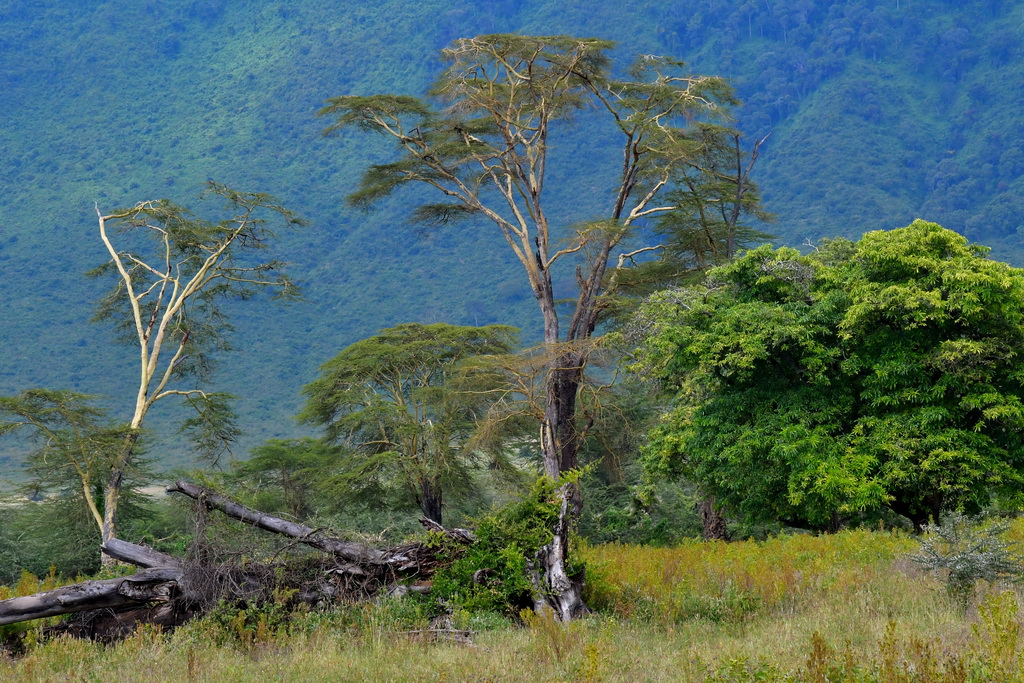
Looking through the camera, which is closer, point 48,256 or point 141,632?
point 141,632

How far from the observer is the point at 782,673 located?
251 inches

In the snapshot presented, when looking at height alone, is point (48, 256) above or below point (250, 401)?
above

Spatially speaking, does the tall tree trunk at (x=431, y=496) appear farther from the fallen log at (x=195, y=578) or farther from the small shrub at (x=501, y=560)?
the small shrub at (x=501, y=560)

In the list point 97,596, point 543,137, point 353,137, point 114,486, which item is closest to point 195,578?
point 97,596

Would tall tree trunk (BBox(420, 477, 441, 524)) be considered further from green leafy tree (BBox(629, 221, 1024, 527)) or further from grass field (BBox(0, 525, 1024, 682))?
grass field (BBox(0, 525, 1024, 682))

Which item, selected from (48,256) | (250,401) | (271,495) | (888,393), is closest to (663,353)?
(888,393)

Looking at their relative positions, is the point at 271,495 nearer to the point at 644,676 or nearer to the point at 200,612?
the point at 200,612

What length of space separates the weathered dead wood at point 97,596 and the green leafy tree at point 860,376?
9814 mm

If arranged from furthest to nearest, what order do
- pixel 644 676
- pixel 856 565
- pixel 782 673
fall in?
1. pixel 856 565
2. pixel 644 676
3. pixel 782 673

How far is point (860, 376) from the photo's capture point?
1669cm

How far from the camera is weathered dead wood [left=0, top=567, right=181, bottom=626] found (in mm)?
9523

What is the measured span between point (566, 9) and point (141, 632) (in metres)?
163

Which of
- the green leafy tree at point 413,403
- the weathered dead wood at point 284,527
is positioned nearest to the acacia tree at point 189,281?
the green leafy tree at point 413,403

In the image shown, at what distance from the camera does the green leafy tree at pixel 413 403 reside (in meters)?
31.8
